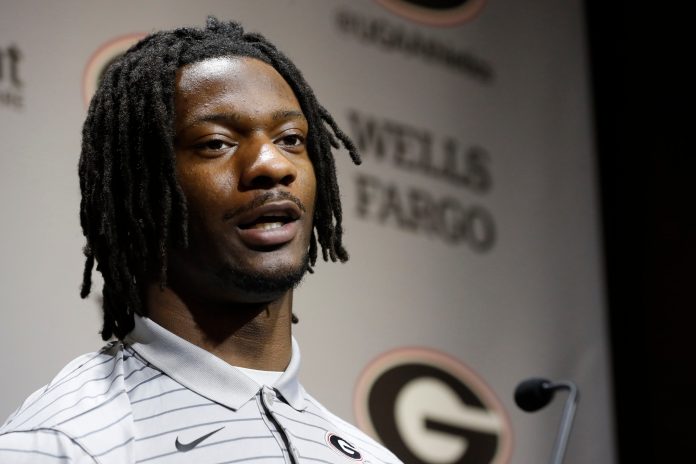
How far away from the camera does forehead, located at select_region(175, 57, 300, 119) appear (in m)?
1.69

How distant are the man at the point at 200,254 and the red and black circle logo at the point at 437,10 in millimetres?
1312

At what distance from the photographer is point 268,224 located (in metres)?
1.66

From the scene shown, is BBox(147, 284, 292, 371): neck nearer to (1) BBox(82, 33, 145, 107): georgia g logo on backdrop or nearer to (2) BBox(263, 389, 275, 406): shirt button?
(2) BBox(263, 389, 275, 406): shirt button

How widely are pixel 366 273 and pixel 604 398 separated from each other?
2.80 feet

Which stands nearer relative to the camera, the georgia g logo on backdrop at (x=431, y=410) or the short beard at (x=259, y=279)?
the short beard at (x=259, y=279)

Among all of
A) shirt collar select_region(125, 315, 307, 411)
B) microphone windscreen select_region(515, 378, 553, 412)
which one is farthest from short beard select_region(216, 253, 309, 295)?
microphone windscreen select_region(515, 378, 553, 412)

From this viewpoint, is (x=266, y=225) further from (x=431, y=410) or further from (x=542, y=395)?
(x=431, y=410)

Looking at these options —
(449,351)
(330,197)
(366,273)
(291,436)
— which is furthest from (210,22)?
(449,351)

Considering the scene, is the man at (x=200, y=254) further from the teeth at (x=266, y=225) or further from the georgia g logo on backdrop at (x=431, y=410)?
the georgia g logo on backdrop at (x=431, y=410)

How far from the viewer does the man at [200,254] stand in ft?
5.17

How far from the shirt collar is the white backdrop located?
68 cm

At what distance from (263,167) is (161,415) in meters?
0.37

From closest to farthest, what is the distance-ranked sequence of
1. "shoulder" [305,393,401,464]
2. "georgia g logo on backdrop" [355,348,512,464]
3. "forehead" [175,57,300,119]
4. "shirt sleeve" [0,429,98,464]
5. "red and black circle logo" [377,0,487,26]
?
"shirt sleeve" [0,429,98,464] → "forehead" [175,57,300,119] → "shoulder" [305,393,401,464] → "georgia g logo on backdrop" [355,348,512,464] → "red and black circle logo" [377,0,487,26]

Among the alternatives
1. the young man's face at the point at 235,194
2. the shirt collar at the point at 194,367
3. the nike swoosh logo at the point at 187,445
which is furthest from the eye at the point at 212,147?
the nike swoosh logo at the point at 187,445
